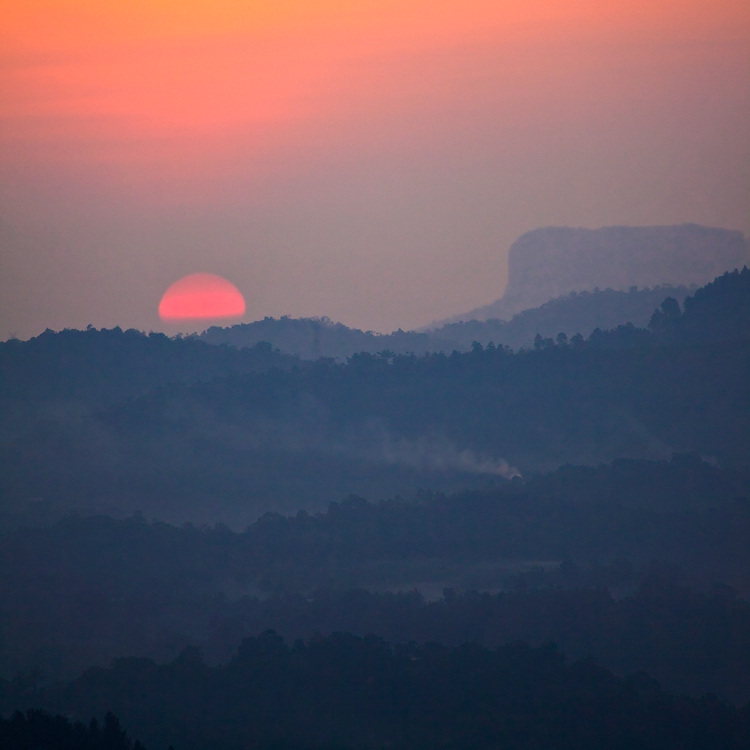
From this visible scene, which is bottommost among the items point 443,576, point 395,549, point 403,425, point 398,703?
point 398,703

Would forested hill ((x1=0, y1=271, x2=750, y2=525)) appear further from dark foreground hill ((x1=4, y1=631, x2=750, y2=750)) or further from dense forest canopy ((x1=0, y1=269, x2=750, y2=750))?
dark foreground hill ((x1=4, y1=631, x2=750, y2=750))

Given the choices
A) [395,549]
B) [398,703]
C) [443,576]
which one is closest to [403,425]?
[395,549]

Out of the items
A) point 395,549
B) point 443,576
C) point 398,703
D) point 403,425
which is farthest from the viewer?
point 403,425

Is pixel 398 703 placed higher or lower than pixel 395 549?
lower

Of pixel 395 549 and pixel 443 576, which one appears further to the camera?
pixel 395 549

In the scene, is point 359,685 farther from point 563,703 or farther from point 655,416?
point 655,416

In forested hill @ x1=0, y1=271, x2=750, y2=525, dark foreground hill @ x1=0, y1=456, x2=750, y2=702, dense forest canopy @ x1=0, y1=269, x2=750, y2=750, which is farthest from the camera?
forested hill @ x1=0, y1=271, x2=750, y2=525

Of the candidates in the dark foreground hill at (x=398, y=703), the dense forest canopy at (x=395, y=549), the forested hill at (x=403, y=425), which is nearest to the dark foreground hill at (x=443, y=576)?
the dense forest canopy at (x=395, y=549)

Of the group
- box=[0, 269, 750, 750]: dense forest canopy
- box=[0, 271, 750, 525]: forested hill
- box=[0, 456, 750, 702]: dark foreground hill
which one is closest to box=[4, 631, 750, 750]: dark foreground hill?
box=[0, 269, 750, 750]: dense forest canopy

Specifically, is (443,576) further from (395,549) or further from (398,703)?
(398,703)

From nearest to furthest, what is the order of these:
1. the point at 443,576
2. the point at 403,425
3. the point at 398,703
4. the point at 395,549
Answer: the point at 398,703
the point at 443,576
the point at 395,549
the point at 403,425
